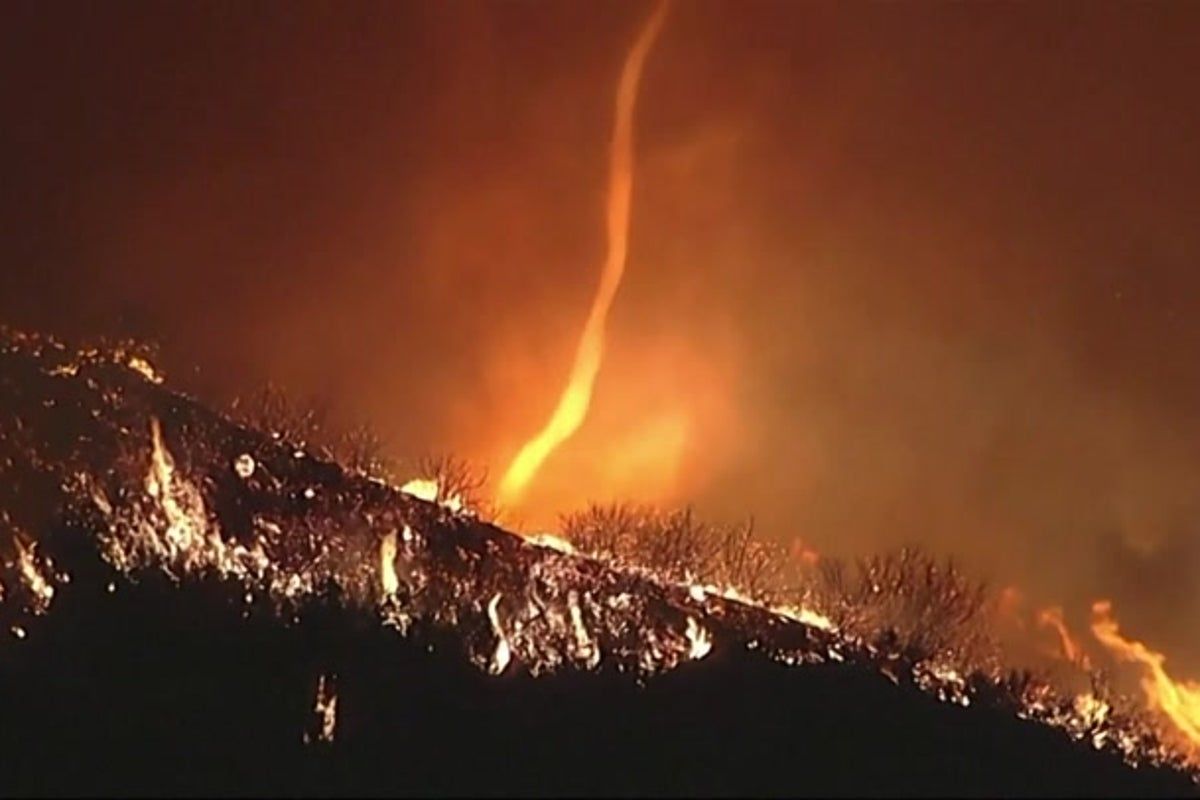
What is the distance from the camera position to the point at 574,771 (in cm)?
1527

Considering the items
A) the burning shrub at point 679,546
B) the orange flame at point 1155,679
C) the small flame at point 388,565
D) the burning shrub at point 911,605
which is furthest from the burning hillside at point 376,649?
the orange flame at point 1155,679

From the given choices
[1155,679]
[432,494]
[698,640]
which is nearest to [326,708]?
[698,640]

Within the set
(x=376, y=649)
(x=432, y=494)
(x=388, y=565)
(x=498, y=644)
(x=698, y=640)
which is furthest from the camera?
(x=432, y=494)

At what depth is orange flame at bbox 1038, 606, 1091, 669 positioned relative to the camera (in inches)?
1254

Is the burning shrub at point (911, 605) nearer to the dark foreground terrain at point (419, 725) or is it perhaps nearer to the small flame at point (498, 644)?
the dark foreground terrain at point (419, 725)

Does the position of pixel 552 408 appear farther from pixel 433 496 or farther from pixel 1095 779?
pixel 1095 779

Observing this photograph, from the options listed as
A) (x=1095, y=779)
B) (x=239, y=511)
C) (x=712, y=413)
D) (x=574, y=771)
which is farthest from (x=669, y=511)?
(x=574, y=771)

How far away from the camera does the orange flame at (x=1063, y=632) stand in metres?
31.8

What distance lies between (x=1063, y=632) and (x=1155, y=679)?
184cm

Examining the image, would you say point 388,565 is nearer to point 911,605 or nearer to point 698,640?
point 698,640

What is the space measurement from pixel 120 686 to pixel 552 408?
16670mm

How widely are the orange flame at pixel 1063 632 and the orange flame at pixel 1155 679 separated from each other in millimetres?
787

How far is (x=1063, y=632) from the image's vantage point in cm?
3275

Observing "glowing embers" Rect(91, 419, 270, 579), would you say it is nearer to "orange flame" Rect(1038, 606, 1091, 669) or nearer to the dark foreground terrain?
the dark foreground terrain
